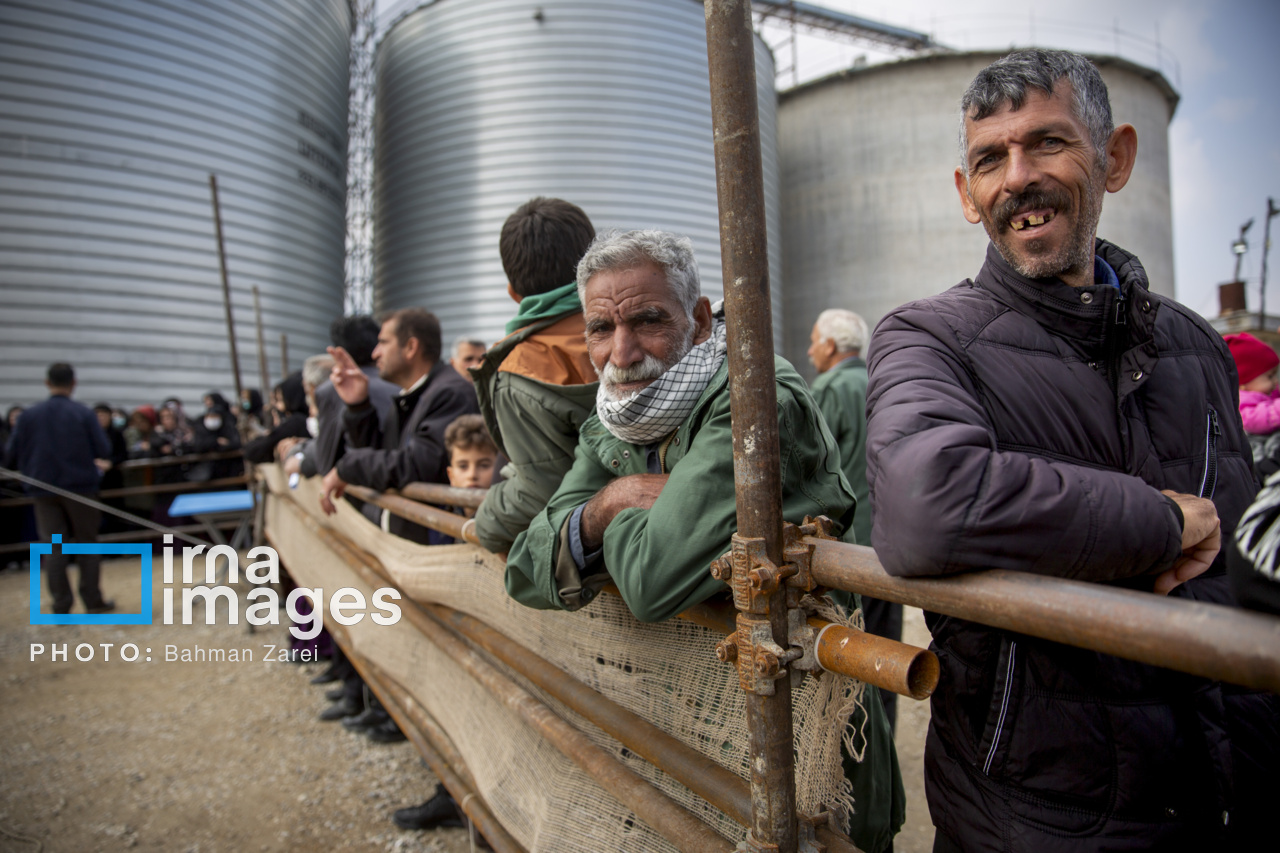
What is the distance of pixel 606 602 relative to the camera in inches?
64.4

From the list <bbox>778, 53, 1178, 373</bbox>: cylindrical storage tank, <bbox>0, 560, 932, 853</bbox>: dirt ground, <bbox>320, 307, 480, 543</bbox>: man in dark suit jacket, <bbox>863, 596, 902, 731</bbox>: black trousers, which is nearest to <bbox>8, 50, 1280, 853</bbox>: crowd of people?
<bbox>863, 596, 902, 731</bbox>: black trousers

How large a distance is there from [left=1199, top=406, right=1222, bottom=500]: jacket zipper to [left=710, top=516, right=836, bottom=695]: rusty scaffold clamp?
0.60 m

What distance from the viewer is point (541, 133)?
1274cm

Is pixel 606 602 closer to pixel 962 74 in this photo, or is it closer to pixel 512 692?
pixel 512 692

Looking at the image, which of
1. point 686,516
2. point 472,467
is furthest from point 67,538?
point 686,516

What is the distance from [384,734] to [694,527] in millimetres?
3465

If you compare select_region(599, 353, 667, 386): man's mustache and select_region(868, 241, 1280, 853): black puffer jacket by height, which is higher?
select_region(599, 353, 667, 386): man's mustache

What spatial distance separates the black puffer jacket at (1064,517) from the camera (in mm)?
838

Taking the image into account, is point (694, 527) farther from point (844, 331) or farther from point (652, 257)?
point (844, 331)

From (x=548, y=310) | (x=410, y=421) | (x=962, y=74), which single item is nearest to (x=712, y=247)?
(x=962, y=74)

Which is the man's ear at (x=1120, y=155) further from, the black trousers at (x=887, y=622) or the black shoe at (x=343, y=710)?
the black shoe at (x=343, y=710)

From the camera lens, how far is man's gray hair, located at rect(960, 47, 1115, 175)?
1.13 m

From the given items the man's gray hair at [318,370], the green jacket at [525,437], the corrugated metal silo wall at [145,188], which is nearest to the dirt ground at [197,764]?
the green jacket at [525,437]

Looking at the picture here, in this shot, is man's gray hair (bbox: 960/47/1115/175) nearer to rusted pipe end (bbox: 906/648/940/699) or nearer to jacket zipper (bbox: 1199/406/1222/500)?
jacket zipper (bbox: 1199/406/1222/500)
